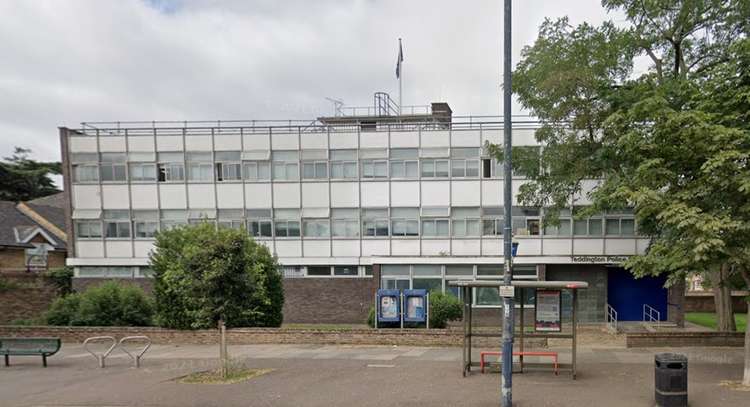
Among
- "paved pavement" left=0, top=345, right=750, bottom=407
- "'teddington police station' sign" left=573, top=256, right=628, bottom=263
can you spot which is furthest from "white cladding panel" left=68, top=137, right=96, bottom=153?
"'teddington police station' sign" left=573, top=256, right=628, bottom=263

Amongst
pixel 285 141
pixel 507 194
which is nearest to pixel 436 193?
pixel 285 141

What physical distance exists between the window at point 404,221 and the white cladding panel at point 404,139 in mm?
3552

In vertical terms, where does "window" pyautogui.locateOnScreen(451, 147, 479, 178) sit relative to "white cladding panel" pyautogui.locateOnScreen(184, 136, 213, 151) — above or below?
below

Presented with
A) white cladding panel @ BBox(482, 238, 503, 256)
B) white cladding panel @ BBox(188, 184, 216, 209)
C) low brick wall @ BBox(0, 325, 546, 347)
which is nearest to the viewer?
low brick wall @ BBox(0, 325, 546, 347)

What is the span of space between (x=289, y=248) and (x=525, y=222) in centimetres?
1316

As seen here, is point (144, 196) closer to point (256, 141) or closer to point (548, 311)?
point (256, 141)

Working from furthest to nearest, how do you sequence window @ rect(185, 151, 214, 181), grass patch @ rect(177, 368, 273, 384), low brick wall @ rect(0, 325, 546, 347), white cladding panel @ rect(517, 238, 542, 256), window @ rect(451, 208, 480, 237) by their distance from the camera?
window @ rect(185, 151, 214, 181) < window @ rect(451, 208, 480, 237) < white cladding panel @ rect(517, 238, 542, 256) < low brick wall @ rect(0, 325, 546, 347) < grass patch @ rect(177, 368, 273, 384)

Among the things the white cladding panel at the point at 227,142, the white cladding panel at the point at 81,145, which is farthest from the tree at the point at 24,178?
the white cladding panel at the point at 227,142

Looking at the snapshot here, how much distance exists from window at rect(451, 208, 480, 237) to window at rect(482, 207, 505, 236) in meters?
0.37

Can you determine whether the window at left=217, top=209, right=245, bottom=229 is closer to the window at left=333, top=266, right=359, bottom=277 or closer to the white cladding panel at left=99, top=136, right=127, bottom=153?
the window at left=333, top=266, right=359, bottom=277

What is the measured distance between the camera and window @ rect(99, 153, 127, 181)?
26.8m

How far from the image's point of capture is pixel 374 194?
2558 cm

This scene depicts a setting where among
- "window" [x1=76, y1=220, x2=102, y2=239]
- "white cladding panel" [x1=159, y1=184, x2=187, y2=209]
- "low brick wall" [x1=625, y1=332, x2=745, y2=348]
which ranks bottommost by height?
"low brick wall" [x1=625, y1=332, x2=745, y2=348]

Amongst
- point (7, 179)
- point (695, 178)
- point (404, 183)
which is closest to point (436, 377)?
point (695, 178)
